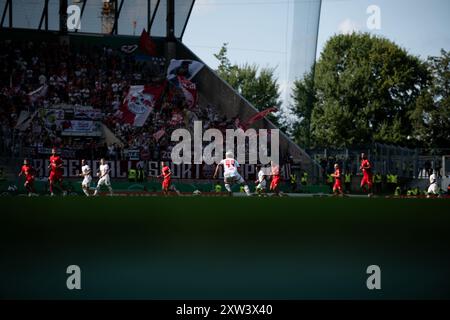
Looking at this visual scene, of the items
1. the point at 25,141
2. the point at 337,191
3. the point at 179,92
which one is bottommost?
the point at 337,191

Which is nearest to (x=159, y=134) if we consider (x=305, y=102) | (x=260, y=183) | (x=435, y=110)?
(x=260, y=183)

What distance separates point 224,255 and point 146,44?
3832cm

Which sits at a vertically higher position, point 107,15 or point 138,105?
point 107,15

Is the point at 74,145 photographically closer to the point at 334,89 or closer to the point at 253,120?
the point at 253,120

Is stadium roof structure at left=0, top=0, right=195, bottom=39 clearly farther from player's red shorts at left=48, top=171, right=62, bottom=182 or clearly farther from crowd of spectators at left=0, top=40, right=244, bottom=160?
player's red shorts at left=48, top=171, right=62, bottom=182

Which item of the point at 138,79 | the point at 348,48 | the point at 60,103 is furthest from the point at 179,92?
the point at 348,48

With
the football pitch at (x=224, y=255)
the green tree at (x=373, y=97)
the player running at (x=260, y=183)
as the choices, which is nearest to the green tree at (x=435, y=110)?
the green tree at (x=373, y=97)

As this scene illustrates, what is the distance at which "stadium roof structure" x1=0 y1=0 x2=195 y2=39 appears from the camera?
1818 inches

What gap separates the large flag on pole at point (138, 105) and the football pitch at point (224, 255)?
27.5 metres

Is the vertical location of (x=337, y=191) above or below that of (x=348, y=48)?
below

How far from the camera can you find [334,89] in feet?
281

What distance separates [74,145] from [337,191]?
14.2 m

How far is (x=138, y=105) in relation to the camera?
143ft

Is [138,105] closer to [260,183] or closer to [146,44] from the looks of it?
[146,44]
